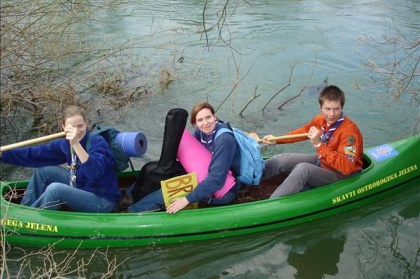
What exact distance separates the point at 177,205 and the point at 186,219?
15cm

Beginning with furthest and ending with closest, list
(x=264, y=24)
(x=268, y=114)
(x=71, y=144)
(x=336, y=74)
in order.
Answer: (x=264, y=24), (x=336, y=74), (x=268, y=114), (x=71, y=144)

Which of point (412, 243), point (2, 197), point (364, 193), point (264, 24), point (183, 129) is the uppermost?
point (264, 24)

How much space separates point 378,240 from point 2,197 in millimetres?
3291

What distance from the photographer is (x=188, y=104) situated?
8305mm

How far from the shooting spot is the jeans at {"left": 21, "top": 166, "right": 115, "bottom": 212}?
412 cm

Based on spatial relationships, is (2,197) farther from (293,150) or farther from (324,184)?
(293,150)

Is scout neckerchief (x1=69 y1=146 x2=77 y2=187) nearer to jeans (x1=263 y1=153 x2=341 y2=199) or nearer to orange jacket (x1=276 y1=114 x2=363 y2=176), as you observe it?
jeans (x1=263 y1=153 x2=341 y2=199)

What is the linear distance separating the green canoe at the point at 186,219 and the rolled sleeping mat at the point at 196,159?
0.67ft

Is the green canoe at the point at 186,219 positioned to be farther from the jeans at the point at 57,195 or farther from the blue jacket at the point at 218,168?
the blue jacket at the point at 218,168

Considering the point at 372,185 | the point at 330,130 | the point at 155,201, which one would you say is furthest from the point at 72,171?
the point at 372,185

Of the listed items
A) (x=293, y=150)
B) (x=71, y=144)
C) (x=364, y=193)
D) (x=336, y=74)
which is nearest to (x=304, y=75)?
(x=336, y=74)

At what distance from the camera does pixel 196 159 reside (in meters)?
4.42

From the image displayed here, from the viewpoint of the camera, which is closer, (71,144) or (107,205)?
(71,144)

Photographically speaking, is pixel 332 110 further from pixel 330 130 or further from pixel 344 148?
pixel 344 148
